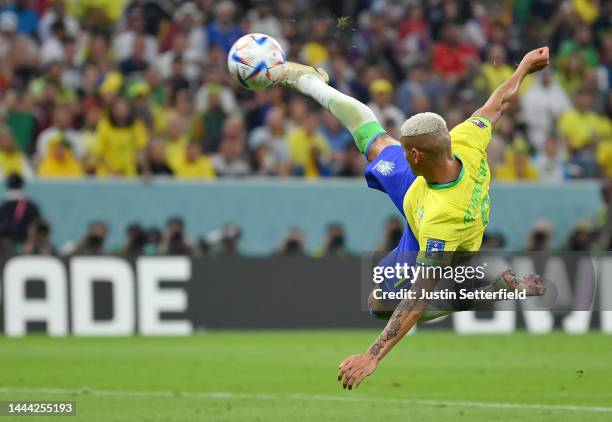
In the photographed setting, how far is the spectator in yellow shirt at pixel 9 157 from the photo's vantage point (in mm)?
19047

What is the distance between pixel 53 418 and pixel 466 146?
3.93m

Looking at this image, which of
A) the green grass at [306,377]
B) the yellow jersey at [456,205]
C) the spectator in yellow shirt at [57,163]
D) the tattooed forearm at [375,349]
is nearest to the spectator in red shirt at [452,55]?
the green grass at [306,377]

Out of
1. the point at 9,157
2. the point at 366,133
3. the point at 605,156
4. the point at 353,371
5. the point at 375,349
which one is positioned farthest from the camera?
the point at 605,156

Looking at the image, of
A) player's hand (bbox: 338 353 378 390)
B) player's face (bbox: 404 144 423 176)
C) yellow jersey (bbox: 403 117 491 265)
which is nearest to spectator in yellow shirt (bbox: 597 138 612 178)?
yellow jersey (bbox: 403 117 491 265)

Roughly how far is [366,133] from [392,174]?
632 millimetres

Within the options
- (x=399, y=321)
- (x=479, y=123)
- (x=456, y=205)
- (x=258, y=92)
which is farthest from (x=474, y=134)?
(x=258, y=92)

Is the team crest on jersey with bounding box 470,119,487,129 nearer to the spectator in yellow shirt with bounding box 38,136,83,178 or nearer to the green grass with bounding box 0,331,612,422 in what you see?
the green grass with bounding box 0,331,612,422

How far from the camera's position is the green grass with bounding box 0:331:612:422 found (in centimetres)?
1094

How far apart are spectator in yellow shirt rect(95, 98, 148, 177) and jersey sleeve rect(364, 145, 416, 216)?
9.60 meters

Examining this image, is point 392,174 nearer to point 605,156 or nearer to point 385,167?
point 385,167

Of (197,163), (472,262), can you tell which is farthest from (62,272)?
(472,262)

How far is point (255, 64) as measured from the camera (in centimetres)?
1093

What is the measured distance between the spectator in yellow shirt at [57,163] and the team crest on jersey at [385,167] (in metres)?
10.1

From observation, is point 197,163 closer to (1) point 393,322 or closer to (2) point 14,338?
(2) point 14,338
